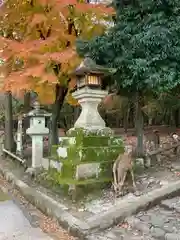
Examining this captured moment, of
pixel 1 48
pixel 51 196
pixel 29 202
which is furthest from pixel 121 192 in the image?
pixel 1 48

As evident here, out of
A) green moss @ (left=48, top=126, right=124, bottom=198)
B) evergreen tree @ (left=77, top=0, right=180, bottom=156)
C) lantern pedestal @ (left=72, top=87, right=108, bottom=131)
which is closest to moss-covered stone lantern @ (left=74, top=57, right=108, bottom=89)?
lantern pedestal @ (left=72, top=87, right=108, bottom=131)

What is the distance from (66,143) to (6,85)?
7.70 feet

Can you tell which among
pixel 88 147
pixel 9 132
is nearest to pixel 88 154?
pixel 88 147

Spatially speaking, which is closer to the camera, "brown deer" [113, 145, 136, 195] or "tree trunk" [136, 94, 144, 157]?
"brown deer" [113, 145, 136, 195]

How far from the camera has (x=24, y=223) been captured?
614 cm

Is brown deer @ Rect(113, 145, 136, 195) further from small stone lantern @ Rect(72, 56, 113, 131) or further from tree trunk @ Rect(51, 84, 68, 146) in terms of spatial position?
tree trunk @ Rect(51, 84, 68, 146)

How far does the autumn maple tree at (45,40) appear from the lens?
8273 millimetres

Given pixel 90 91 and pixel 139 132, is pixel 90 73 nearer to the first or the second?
pixel 90 91

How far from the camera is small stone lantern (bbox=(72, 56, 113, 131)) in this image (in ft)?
25.0

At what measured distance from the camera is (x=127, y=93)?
9195mm

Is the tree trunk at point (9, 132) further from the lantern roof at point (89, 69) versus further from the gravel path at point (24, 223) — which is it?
the lantern roof at point (89, 69)

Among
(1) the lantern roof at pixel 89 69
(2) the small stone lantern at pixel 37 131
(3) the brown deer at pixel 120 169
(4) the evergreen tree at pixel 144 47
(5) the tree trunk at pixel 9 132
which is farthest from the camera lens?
(5) the tree trunk at pixel 9 132

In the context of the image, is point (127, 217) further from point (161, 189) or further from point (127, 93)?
point (127, 93)

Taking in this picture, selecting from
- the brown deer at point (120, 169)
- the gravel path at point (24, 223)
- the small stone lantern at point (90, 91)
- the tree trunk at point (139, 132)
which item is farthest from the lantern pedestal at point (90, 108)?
the gravel path at point (24, 223)
